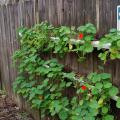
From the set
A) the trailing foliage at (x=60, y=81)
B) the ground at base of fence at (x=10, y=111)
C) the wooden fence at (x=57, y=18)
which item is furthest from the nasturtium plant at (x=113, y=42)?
the ground at base of fence at (x=10, y=111)

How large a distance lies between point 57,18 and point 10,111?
8.30 feet

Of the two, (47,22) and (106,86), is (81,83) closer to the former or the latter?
(106,86)

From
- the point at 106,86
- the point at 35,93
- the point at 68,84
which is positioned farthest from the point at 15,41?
the point at 106,86

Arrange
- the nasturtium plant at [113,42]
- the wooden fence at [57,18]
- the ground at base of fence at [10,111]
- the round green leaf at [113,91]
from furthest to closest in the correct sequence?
the ground at base of fence at [10,111] < the wooden fence at [57,18] < the round green leaf at [113,91] < the nasturtium plant at [113,42]

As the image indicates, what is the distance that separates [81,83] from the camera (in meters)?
3.24

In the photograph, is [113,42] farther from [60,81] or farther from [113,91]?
[60,81]

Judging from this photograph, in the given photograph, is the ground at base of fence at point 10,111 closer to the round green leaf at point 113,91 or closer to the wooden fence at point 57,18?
the wooden fence at point 57,18

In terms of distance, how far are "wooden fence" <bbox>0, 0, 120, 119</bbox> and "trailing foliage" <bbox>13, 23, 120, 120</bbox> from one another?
4.0 inches

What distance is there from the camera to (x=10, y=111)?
5648mm

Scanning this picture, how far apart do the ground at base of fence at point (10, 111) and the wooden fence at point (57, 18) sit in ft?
0.68

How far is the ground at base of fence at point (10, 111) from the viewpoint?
5.30 metres

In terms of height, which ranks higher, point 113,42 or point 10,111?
point 113,42

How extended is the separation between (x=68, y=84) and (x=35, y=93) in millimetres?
910

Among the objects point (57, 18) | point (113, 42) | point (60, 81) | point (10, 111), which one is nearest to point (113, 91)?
point (113, 42)
